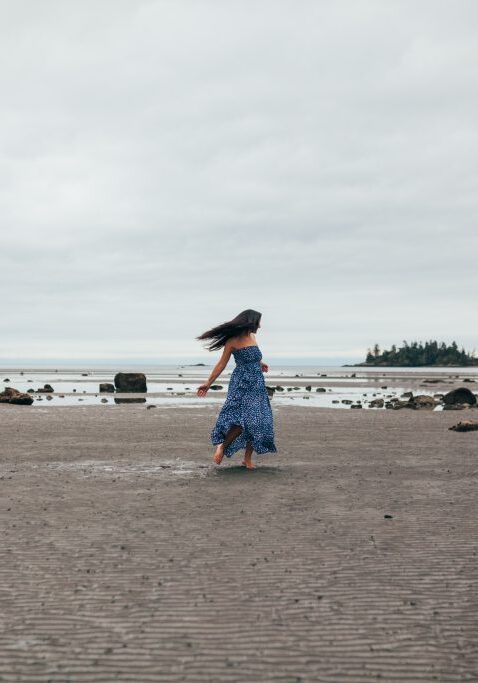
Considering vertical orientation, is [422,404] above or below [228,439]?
below

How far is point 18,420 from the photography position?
71.1ft

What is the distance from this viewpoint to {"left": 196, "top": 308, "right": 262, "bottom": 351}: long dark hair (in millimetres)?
11719

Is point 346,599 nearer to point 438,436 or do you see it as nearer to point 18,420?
point 438,436

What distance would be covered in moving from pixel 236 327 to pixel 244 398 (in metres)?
1.18

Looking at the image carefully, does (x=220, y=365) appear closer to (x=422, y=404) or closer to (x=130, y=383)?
(x=422, y=404)

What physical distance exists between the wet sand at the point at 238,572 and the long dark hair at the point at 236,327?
220 centimetres

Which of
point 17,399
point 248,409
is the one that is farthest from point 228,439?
point 17,399

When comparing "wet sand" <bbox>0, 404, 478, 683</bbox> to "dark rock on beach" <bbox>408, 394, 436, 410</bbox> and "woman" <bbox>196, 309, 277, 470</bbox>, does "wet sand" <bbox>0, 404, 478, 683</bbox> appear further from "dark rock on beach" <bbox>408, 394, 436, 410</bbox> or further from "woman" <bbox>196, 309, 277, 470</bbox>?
"dark rock on beach" <bbox>408, 394, 436, 410</bbox>

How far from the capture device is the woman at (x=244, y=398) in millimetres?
11648

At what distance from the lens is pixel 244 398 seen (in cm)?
1176

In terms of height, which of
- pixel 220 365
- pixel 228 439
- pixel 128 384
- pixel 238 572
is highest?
pixel 220 365

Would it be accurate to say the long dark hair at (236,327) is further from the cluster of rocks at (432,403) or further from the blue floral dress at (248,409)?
the cluster of rocks at (432,403)

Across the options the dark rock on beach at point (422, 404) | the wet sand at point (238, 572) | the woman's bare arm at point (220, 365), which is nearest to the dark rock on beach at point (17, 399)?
the dark rock on beach at point (422, 404)

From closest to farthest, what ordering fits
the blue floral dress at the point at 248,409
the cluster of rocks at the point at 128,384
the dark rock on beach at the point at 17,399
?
the blue floral dress at the point at 248,409 → the dark rock on beach at the point at 17,399 → the cluster of rocks at the point at 128,384
